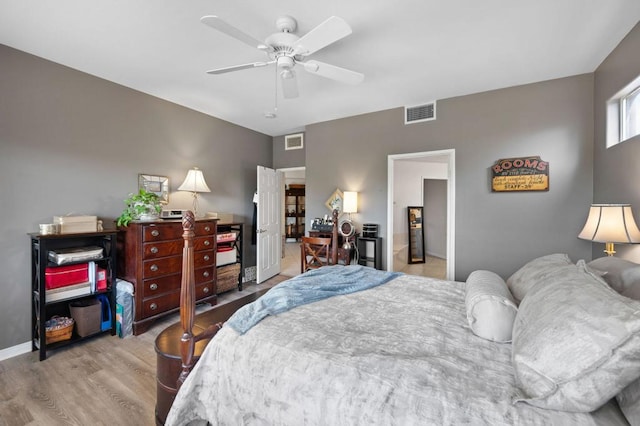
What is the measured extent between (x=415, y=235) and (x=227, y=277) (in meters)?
4.10

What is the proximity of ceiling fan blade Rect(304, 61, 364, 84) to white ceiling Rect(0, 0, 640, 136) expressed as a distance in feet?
1.03

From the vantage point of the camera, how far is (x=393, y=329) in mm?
1413

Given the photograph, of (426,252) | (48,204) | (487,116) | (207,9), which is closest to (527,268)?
(487,116)

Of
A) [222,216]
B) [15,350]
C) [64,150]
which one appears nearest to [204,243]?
[222,216]

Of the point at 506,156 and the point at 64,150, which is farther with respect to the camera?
the point at 506,156

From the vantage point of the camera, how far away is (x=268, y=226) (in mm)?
4891

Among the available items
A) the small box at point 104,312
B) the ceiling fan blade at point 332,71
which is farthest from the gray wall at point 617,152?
the small box at point 104,312

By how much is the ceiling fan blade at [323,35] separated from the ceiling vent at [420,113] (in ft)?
7.70

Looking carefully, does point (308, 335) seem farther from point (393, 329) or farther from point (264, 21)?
point (264, 21)

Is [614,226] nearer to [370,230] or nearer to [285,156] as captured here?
[370,230]

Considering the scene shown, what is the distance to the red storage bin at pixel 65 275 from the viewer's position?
2467mm

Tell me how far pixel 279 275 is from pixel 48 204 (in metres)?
3.41

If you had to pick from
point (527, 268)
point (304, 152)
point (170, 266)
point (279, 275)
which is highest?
point (304, 152)

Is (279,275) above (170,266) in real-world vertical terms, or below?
below
